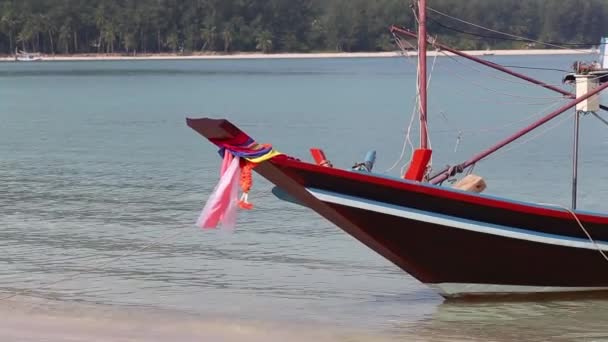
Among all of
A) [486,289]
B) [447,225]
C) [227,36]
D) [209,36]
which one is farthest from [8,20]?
[447,225]

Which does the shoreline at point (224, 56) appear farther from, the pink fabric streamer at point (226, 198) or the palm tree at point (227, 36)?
the pink fabric streamer at point (226, 198)

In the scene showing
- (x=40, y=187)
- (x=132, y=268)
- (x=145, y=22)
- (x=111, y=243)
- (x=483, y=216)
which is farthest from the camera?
(x=145, y=22)

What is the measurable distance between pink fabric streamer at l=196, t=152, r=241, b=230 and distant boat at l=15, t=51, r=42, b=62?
160 metres

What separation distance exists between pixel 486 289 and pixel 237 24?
160 m

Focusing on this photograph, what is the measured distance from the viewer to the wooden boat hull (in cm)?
1009

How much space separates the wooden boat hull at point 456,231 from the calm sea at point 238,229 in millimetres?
419

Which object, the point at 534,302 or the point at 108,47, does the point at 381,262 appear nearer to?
the point at 534,302

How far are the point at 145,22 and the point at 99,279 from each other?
157 meters

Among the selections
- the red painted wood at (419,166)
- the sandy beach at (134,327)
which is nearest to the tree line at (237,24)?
the sandy beach at (134,327)

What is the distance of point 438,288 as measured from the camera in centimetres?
1159

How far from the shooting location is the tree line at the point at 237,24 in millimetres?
163000

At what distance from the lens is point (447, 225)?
10.6 m

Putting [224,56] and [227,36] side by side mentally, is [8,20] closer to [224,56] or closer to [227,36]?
[227,36]

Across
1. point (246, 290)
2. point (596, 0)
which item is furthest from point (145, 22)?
point (246, 290)
